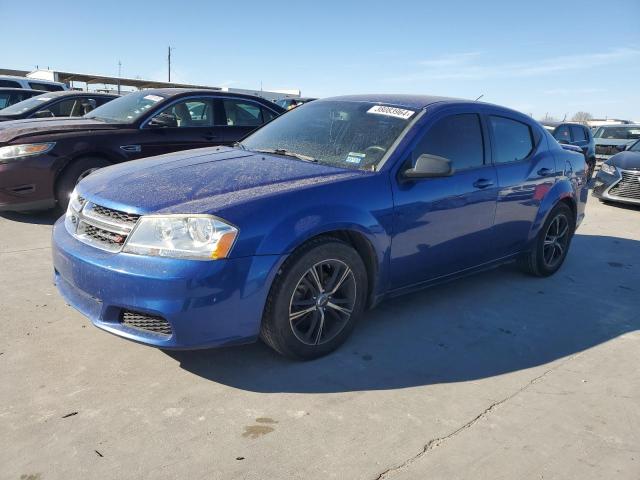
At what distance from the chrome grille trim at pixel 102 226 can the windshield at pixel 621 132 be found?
17.0 m

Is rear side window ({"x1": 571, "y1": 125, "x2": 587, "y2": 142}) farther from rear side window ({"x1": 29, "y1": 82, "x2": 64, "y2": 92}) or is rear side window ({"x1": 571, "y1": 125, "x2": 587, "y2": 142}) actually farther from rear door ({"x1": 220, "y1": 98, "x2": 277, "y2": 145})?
rear side window ({"x1": 29, "y1": 82, "x2": 64, "y2": 92})

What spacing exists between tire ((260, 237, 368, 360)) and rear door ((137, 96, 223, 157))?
4.15 meters

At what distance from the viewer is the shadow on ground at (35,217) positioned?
6098mm

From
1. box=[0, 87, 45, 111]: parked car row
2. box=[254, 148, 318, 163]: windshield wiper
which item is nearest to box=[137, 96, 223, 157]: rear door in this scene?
box=[254, 148, 318, 163]: windshield wiper

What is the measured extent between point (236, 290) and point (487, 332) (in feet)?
6.50

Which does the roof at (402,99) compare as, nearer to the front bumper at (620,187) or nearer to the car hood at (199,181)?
the car hood at (199,181)

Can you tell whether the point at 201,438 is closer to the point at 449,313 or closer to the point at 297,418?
the point at 297,418

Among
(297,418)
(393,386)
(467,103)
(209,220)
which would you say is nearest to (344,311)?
(393,386)

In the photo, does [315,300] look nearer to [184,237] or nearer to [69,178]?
[184,237]

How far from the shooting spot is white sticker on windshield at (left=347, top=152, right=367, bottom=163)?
348 centimetres

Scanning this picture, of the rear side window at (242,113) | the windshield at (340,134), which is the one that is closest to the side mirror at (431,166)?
the windshield at (340,134)

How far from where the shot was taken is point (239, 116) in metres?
7.32

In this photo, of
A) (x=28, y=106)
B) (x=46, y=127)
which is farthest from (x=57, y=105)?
(x=46, y=127)

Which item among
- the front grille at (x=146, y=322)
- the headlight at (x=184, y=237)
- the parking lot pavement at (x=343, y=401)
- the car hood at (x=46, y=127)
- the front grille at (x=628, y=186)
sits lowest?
the parking lot pavement at (x=343, y=401)
